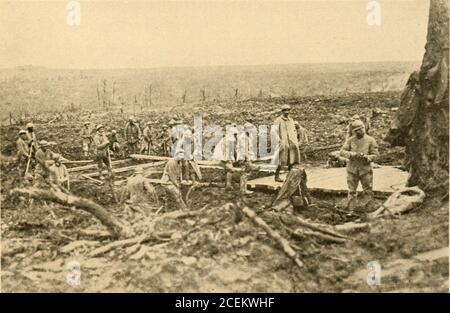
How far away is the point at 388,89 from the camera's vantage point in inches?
333

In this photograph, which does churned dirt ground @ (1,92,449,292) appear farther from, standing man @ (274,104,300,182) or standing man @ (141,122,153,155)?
standing man @ (274,104,300,182)

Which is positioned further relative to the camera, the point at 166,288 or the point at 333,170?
the point at 333,170

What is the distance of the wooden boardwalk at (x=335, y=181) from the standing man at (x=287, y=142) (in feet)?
1.05

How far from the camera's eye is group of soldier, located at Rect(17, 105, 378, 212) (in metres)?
7.90

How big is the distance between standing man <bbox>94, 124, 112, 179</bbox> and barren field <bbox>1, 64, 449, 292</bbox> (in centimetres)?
24

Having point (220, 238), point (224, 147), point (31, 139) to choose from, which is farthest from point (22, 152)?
point (220, 238)

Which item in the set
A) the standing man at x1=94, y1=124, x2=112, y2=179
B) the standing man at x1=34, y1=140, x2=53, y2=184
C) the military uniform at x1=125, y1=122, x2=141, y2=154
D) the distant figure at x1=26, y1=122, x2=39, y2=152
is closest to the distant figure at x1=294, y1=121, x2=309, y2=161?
the military uniform at x1=125, y1=122, x2=141, y2=154

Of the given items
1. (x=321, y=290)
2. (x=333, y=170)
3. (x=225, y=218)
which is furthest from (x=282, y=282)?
→ (x=333, y=170)

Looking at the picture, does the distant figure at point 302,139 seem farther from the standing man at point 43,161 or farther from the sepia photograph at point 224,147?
the standing man at point 43,161

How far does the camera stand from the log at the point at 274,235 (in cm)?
743

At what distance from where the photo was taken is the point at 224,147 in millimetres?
8305

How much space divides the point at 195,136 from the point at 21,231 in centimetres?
305

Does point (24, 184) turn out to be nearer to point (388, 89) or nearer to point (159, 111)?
point (159, 111)

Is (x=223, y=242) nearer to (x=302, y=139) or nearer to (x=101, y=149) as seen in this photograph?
(x=302, y=139)
